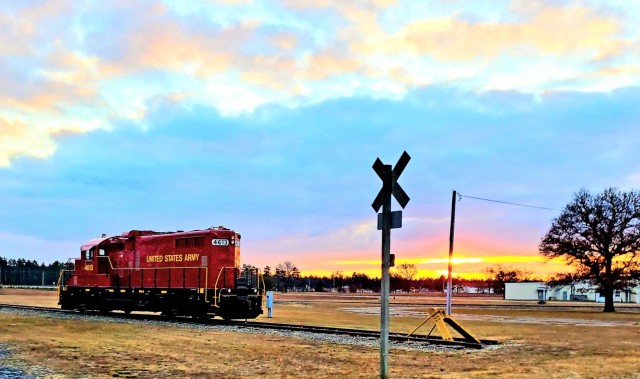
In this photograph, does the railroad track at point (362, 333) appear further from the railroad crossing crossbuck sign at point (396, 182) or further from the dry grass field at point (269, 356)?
the railroad crossing crossbuck sign at point (396, 182)

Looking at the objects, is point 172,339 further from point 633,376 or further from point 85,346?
point 633,376

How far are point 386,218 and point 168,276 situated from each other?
22.8 metres

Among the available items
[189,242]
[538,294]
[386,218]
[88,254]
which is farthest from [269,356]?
[538,294]

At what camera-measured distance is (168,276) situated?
32.6 meters

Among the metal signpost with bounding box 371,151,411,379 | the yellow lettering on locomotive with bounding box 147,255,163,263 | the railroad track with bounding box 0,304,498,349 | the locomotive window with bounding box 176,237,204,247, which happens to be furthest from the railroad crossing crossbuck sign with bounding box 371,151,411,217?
the yellow lettering on locomotive with bounding box 147,255,163,263

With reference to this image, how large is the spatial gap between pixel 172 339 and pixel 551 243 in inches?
1814

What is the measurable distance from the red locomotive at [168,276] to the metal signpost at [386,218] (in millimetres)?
18069

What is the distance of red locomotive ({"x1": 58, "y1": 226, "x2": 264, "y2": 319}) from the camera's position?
98.7 ft

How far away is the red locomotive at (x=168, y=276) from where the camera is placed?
30078mm

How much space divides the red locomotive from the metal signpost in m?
18.1

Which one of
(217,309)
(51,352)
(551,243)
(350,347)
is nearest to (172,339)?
(51,352)

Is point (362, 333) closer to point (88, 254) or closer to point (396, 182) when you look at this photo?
point (396, 182)

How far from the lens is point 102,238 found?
37.5m

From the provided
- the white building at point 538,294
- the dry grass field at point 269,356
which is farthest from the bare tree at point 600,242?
the white building at point 538,294
